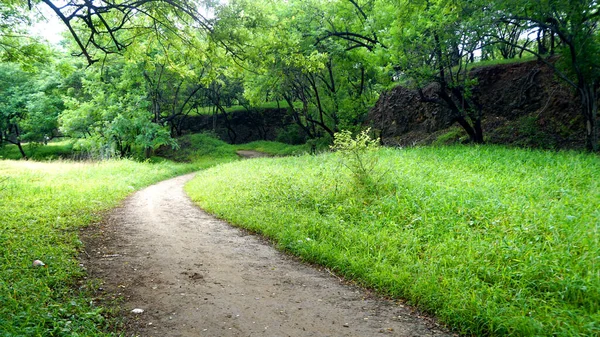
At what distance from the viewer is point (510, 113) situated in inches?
586

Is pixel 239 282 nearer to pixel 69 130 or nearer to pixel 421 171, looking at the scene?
pixel 421 171

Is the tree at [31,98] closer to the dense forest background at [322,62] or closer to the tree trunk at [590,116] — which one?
the dense forest background at [322,62]

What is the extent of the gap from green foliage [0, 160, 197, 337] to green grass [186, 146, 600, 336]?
306 centimetres

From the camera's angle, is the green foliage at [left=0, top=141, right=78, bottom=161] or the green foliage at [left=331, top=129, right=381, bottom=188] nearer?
the green foliage at [left=331, top=129, right=381, bottom=188]

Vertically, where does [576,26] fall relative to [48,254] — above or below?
above

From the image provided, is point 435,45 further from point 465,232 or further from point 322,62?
point 465,232

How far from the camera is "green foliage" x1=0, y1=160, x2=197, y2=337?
356 cm

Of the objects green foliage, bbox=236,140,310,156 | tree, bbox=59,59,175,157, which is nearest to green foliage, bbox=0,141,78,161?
tree, bbox=59,59,175,157

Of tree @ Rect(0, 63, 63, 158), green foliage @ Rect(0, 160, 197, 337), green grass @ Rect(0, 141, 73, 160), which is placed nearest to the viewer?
green foliage @ Rect(0, 160, 197, 337)

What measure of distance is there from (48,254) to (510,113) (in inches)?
626

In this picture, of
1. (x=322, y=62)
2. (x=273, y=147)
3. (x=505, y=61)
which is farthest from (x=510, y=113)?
(x=273, y=147)

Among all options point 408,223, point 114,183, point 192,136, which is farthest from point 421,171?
point 192,136

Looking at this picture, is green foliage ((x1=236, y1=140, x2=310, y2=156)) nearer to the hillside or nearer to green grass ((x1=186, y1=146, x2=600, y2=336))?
the hillside

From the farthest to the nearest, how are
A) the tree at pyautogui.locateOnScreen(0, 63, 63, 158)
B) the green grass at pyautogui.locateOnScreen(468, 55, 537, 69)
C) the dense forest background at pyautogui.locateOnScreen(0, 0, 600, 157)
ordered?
the tree at pyautogui.locateOnScreen(0, 63, 63, 158) → the green grass at pyautogui.locateOnScreen(468, 55, 537, 69) → the dense forest background at pyautogui.locateOnScreen(0, 0, 600, 157)
